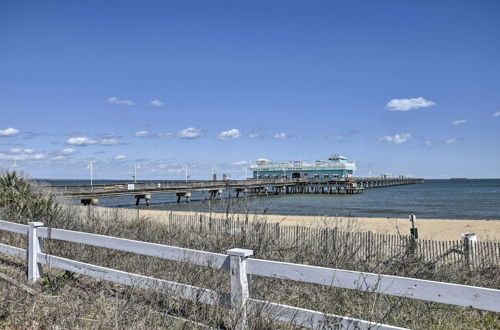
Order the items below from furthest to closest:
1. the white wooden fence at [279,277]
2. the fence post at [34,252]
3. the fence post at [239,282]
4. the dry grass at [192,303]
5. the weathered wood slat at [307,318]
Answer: the fence post at [34,252], the dry grass at [192,303], the fence post at [239,282], the weathered wood slat at [307,318], the white wooden fence at [279,277]

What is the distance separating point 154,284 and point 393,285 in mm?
2775

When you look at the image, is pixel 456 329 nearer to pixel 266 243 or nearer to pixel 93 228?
pixel 266 243

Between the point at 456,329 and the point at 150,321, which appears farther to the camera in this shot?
the point at 456,329

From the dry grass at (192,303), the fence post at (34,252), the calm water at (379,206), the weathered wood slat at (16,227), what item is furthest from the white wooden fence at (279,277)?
the calm water at (379,206)

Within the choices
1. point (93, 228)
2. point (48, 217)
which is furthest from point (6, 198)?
point (93, 228)

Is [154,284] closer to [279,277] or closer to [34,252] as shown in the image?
[279,277]

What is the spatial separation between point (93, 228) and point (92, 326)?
6660 millimetres

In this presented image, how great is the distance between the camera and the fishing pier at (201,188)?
3984cm

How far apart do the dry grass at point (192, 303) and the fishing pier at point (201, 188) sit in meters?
1.46

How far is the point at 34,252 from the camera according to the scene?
6.76 metres

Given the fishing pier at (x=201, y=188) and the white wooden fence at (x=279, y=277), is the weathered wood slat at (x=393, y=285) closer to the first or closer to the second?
the white wooden fence at (x=279, y=277)

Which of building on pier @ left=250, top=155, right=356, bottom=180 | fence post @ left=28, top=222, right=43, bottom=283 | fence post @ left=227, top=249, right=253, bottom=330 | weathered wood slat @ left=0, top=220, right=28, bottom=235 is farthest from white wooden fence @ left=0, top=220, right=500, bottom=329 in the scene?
building on pier @ left=250, top=155, right=356, bottom=180

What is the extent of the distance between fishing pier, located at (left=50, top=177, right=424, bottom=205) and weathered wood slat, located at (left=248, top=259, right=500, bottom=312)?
2.42 m

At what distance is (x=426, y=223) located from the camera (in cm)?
2866
